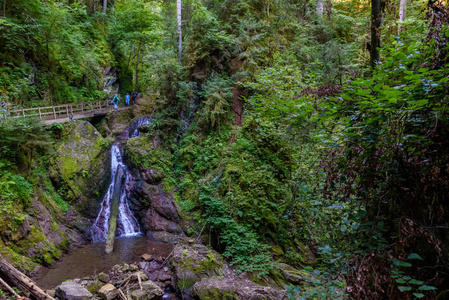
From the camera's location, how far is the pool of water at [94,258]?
7.57 metres

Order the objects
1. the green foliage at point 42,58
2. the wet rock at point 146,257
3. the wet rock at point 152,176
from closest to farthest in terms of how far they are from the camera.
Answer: the wet rock at point 146,257, the green foliage at point 42,58, the wet rock at point 152,176

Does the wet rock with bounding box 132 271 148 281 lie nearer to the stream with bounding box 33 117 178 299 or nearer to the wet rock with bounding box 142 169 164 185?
the stream with bounding box 33 117 178 299

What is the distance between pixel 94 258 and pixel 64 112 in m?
9.19

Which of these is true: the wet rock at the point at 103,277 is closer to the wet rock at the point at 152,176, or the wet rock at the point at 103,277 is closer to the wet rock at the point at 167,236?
the wet rock at the point at 167,236

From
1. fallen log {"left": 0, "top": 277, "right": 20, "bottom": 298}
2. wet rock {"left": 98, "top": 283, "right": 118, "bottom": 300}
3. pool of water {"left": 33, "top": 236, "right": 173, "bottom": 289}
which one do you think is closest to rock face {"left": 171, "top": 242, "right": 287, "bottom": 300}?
wet rock {"left": 98, "top": 283, "right": 118, "bottom": 300}

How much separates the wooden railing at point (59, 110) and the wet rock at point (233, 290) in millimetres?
10177

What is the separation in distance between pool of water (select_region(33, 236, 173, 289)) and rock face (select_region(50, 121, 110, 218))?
2.23m

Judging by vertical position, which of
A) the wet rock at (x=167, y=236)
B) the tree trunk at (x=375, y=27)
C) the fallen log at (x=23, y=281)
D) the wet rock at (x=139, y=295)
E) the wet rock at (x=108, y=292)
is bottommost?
the wet rock at (x=167, y=236)

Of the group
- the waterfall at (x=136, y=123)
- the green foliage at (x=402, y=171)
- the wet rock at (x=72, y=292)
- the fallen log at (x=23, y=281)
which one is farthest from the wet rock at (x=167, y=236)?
the green foliage at (x=402, y=171)

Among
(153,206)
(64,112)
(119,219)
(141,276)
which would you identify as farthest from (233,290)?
(64,112)

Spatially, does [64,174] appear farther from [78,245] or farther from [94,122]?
[94,122]

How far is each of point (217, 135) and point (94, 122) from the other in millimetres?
9556

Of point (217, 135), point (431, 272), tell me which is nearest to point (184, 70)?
point (217, 135)

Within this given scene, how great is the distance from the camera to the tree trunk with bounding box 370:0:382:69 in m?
3.06
